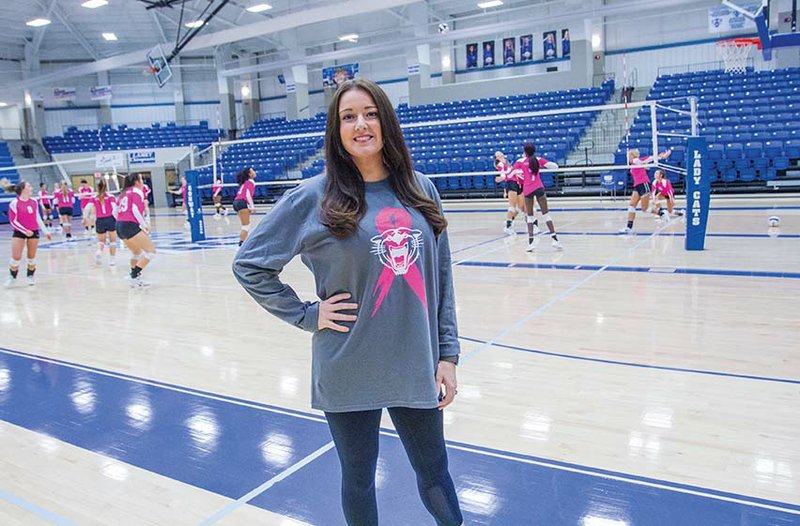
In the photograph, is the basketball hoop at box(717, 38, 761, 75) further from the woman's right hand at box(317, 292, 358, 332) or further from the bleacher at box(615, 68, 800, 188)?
the woman's right hand at box(317, 292, 358, 332)

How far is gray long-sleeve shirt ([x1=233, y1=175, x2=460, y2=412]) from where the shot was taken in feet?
5.65

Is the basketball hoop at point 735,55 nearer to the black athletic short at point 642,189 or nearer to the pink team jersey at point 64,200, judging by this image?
the black athletic short at point 642,189

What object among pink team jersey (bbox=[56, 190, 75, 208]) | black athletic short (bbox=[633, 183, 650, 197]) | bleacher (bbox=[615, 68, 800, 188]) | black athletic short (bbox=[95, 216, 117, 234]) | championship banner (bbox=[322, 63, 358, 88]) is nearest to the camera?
black athletic short (bbox=[95, 216, 117, 234])

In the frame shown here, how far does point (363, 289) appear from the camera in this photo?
173 centimetres

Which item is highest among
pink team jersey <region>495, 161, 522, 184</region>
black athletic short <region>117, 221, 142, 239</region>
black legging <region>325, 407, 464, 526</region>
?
pink team jersey <region>495, 161, 522, 184</region>

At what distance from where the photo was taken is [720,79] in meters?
19.8

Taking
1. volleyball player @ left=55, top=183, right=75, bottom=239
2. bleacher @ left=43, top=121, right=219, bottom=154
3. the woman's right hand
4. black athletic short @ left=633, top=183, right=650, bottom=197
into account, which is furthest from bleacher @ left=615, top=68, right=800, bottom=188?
bleacher @ left=43, top=121, right=219, bottom=154

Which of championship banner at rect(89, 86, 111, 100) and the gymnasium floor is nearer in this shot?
the gymnasium floor

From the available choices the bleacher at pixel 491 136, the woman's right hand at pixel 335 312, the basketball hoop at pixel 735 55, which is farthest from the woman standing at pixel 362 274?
the basketball hoop at pixel 735 55

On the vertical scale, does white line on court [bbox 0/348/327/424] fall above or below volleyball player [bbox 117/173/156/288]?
below

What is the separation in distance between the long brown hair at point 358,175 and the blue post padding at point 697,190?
25.8 feet

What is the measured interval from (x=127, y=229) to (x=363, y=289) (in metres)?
7.24

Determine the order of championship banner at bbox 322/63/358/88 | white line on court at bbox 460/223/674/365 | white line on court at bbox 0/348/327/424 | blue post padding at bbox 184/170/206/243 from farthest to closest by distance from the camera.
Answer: championship banner at bbox 322/63/358/88 < blue post padding at bbox 184/170/206/243 < white line on court at bbox 460/223/674/365 < white line on court at bbox 0/348/327/424

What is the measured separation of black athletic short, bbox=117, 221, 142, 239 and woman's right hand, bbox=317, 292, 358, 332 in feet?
23.5
